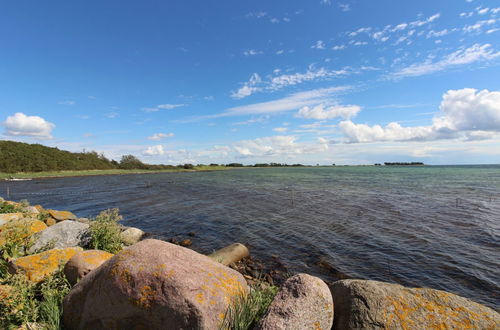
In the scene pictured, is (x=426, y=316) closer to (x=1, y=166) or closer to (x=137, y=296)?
(x=137, y=296)

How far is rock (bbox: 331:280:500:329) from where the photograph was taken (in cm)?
405

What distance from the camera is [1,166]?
7519 centimetres

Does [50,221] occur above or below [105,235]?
below

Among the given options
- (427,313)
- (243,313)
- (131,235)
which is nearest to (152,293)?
(243,313)

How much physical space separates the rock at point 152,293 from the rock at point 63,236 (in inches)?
200

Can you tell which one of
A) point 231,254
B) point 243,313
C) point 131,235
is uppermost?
point 243,313

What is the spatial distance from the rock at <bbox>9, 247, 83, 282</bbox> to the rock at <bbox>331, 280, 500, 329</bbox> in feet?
24.1

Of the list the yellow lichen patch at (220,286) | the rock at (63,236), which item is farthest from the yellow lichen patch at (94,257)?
the yellow lichen patch at (220,286)

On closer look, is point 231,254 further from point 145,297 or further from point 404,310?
point 404,310

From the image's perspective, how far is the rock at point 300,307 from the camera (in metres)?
3.62

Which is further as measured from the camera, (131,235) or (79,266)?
(131,235)

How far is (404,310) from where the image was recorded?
4.25 meters

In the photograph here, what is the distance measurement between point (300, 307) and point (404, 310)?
7.11 ft

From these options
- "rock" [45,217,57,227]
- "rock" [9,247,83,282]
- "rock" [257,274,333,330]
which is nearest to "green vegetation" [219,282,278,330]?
"rock" [257,274,333,330]
